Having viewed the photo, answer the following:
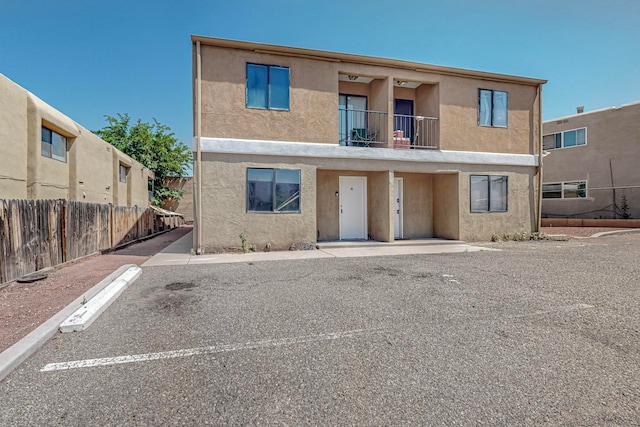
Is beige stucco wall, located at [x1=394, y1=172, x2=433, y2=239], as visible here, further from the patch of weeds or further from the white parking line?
the white parking line

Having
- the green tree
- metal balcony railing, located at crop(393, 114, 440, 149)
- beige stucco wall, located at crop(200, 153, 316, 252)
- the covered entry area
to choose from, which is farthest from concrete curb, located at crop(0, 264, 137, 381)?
the green tree

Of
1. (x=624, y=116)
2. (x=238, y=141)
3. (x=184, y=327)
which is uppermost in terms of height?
(x=624, y=116)

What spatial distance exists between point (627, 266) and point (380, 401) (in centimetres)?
812

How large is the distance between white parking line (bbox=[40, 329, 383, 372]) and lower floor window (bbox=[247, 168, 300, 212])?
23.0ft

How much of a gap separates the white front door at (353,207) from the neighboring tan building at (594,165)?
Result: 13194 mm

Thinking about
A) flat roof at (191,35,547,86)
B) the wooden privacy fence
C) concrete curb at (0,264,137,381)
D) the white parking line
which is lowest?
the white parking line

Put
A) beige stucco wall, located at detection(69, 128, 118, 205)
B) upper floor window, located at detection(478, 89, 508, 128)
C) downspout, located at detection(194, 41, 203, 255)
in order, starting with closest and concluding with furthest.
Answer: downspout, located at detection(194, 41, 203, 255), upper floor window, located at detection(478, 89, 508, 128), beige stucco wall, located at detection(69, 128, 118, 205)

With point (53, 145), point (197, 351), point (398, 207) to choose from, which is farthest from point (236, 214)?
point (53, 145)

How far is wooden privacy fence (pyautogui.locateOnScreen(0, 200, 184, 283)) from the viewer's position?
235 inches

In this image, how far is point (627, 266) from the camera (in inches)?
280

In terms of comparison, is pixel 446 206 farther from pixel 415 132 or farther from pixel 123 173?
pixel 123 173

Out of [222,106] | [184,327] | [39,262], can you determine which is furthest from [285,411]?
[222,106]

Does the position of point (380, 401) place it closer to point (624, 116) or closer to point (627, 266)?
point (627, 266)

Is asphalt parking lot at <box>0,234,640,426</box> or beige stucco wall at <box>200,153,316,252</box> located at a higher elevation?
beige stucco wall at <box>200,153,316,252</box>
